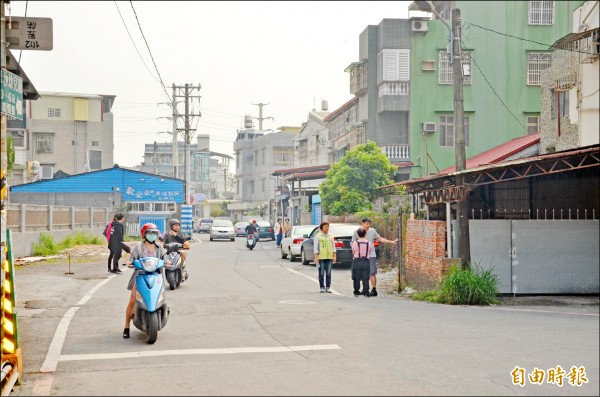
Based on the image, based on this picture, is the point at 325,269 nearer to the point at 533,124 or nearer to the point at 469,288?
the point at 469,288

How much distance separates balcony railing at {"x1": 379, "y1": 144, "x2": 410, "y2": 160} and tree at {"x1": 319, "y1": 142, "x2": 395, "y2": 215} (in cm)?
417

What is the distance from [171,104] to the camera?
5606cm

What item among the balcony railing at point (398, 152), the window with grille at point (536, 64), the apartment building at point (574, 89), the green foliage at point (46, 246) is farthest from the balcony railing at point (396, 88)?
the green foliage at point (46, 246)

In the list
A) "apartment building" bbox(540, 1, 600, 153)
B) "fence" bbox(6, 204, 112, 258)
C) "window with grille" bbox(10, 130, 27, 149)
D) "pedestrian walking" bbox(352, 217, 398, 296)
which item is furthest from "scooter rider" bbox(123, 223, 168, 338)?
"window with grille" bbox(10, 130, 27, 149)

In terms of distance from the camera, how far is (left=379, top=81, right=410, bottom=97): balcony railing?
42.5 meters

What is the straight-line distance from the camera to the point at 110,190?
52.4m

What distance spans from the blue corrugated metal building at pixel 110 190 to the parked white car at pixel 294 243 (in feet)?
71.8

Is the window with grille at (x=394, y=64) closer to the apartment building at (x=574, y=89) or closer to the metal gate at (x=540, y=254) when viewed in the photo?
the apartment building at (x=574, y=89)

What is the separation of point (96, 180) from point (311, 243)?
28.6 metres

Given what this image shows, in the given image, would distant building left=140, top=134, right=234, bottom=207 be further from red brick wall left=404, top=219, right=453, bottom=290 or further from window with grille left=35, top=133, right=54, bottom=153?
red brick wall left=404, top=219, right=453, bottom=290

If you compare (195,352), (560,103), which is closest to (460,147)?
(195,352)

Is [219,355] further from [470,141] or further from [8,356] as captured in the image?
[470,141]

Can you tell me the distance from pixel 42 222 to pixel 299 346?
25.1 meters

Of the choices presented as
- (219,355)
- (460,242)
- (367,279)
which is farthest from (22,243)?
(219,355)
